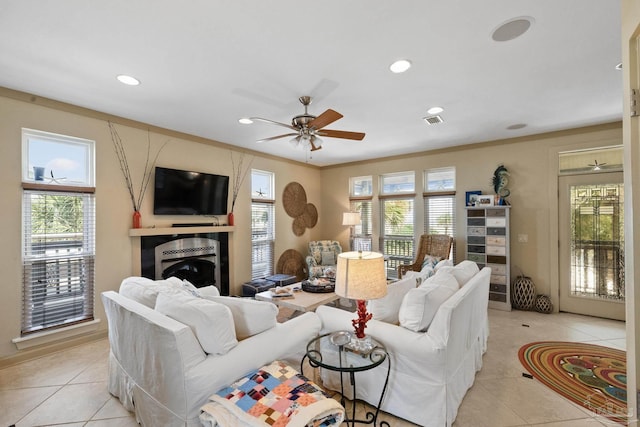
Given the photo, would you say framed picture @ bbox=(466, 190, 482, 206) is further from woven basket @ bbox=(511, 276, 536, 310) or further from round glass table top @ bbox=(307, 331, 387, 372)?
round glass table top @ bbox=(307, 331, 387, 372)

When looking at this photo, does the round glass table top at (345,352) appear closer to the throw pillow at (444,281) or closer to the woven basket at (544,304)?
the throw pillow at (444,281)

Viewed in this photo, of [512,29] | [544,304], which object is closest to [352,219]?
[544,304]

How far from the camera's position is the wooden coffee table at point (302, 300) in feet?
10.5

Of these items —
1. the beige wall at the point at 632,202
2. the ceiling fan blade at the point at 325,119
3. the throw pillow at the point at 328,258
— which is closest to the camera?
the beige wall at the point at 632,202

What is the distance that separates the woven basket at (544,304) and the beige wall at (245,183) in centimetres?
15

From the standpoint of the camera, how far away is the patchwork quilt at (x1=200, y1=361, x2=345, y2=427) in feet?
4.42

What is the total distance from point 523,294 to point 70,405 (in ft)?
18.6

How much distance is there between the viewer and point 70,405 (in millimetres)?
2223

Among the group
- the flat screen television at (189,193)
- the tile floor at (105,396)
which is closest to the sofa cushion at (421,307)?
the tile floor at (105,396)

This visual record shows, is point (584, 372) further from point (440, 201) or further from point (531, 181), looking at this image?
point (440, 201)

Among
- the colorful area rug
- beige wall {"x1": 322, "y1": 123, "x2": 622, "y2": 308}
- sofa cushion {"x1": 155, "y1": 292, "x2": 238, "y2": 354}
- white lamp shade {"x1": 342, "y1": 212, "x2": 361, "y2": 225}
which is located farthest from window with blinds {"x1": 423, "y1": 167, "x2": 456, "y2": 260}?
sofa cushion {"x1": 155, "y1": 292, "x2": 238, "y2": 354}

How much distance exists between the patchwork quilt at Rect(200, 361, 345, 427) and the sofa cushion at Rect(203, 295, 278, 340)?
329 mm

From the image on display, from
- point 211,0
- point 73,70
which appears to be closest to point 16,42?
point 73,70

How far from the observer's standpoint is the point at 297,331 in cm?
213
